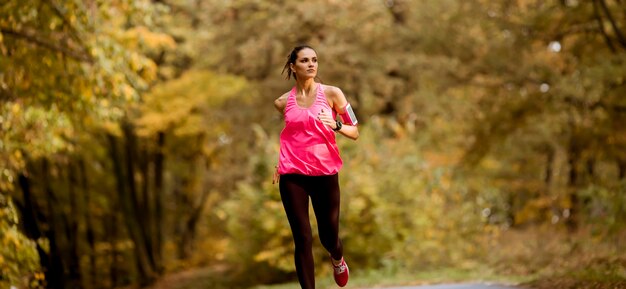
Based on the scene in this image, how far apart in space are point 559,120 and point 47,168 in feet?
45.3

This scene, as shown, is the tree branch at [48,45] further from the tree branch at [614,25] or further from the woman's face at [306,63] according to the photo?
the tree branch at [614,25]

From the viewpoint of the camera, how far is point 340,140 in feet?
58.9

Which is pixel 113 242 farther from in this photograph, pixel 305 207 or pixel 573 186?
pixel 305 207

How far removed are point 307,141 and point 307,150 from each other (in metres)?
0.07

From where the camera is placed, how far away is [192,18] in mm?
26656

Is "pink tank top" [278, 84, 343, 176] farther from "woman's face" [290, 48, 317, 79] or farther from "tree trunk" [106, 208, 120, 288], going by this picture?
"tree trunk" [106, 208, 120, 288]

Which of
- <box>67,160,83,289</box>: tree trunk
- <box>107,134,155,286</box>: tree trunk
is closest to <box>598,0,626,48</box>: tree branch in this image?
<box>67,160,83,289</box>: tree trunk

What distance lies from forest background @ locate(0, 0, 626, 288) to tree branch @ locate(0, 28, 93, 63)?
4 centimetres

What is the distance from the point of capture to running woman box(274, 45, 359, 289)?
260 inches

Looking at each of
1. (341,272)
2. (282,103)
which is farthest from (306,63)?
(341,272)

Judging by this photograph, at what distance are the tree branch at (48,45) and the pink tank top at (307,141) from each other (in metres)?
6.59

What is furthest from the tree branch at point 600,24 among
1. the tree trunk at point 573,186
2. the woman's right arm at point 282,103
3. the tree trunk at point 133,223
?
the tree trunk at point 133,223

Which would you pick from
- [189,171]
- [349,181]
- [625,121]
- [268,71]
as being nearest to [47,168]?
[268,71]

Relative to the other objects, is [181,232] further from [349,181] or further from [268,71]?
[349,181]
